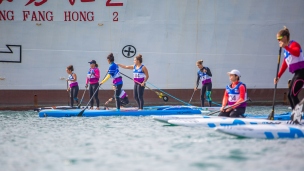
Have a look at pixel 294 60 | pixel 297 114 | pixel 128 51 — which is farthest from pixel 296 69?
pixel 128 51

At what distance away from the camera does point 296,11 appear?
27797mm

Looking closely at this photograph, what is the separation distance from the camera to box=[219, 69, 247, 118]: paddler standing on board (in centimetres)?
1266

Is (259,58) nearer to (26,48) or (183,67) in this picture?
(183,67)

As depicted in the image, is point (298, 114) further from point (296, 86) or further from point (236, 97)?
point (236, 97)

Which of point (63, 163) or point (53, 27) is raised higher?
point (53, 27)

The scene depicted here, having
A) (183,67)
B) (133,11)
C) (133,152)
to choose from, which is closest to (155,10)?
(133,11)

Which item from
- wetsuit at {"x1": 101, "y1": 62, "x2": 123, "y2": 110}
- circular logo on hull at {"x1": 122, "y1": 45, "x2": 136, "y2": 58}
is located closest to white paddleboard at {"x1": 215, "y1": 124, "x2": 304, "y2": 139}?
wetsuit at {"x1": 101, "y1": 62, "x2": 123, "y2": 110}

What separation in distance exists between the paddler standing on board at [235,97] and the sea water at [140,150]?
1186 millimetres

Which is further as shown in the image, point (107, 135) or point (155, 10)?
point (155, 10)

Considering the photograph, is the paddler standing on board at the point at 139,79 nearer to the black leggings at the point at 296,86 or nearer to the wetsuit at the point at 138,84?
the wetsuit at the point at 138,84

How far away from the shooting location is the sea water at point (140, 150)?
778 cm

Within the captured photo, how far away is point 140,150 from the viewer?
9.12 metres

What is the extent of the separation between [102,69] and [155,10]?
3.29 metres

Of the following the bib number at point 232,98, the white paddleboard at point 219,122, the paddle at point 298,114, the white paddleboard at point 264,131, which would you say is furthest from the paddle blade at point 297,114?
the bib number at point 232,98
